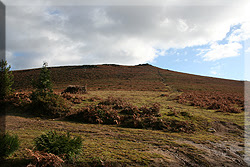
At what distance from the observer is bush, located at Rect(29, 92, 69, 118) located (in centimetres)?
1245

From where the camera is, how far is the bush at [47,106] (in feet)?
40.8

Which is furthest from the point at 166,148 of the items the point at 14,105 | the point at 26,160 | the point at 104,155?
the point at 14,105

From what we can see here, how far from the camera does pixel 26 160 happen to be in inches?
202

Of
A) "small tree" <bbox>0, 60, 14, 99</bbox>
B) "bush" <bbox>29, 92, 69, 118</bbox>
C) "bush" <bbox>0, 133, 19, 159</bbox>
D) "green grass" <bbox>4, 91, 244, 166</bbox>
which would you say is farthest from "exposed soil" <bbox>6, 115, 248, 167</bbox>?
"small tree" <bbox>0, 60, 14, 99</bbox>

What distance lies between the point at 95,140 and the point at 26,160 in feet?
10.1

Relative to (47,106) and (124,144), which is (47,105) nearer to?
(47,106)

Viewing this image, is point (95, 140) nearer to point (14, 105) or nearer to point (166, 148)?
point (166, 148)

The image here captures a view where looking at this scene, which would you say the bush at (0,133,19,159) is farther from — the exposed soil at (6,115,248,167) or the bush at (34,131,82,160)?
the exposed soil at (6,115,248,167)

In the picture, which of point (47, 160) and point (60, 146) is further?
point (60, 146)

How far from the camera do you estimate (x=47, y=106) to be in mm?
12820

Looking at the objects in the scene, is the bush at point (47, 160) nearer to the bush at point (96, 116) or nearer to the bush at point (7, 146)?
the bush at point (7, 146)

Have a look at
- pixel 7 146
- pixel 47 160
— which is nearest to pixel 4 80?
pixel 7 146

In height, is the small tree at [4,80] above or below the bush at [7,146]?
above

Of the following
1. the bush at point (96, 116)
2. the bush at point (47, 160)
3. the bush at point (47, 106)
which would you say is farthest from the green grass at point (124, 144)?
the bush at point (47, 106)
